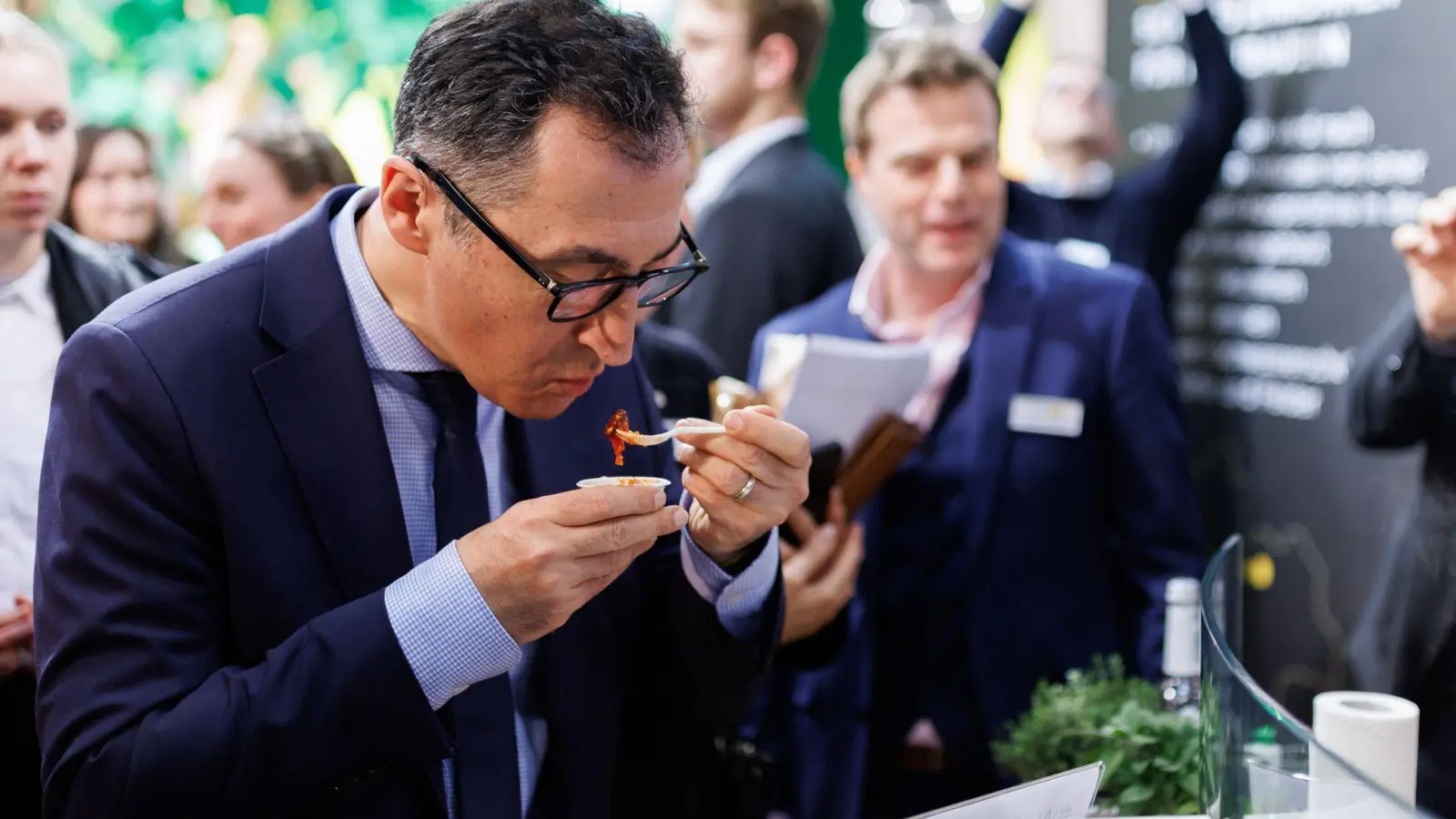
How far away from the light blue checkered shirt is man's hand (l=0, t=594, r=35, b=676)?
0.99 m

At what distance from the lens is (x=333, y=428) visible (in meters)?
1.58

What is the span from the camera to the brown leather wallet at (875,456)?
7.85 ft

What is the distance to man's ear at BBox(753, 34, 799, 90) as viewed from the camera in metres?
3.72

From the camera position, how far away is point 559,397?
5.33 feet

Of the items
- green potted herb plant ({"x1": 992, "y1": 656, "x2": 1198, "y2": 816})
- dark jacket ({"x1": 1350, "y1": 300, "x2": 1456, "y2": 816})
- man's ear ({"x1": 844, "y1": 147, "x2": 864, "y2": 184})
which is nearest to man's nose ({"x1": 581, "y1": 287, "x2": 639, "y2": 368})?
green potted herb plant ({"x1": 992, "y1": 656, "x2": 1198, "y2": 816})

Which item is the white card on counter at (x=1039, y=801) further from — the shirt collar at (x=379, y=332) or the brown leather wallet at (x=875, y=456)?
the brown leather wallet at (x=875, y=456)

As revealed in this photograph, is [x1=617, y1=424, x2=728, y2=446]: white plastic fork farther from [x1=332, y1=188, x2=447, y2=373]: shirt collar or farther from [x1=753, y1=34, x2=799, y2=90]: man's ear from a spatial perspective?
[x1=753, y1=34, x2=799, y2=90]: man's ear

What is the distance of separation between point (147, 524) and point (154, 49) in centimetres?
420

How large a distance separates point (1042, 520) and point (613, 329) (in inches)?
55.8

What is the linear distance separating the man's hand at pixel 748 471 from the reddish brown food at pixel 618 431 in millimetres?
117

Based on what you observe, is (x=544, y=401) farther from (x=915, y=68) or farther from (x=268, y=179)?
(x=268, y=179)

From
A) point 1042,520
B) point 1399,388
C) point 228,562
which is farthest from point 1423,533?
point 228,562

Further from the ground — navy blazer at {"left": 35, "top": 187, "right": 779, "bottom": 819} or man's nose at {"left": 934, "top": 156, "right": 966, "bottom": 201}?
man's nose at {"left": 934, "top": 156, "right": 966, "bottom": 201}

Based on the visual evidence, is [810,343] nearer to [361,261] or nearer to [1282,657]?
[361,261]
